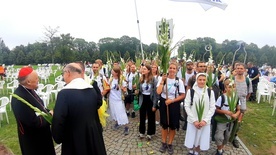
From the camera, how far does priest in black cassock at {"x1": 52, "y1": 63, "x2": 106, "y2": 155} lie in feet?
6.87

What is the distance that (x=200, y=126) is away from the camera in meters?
3.62

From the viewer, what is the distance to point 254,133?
216 inches

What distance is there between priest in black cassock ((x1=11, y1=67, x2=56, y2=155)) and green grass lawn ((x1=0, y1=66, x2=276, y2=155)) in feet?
7.46

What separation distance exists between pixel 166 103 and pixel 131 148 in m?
1.42

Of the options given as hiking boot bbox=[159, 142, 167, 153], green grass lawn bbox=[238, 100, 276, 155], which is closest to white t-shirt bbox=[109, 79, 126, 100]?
hiking boot bbox=[159, 142, 167, 153]

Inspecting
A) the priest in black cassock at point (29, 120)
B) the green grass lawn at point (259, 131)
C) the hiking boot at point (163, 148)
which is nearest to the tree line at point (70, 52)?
the green grass lawn at point (259, 131)

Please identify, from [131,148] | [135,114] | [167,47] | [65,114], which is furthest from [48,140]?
[135,114]

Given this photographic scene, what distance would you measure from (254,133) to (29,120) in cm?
574

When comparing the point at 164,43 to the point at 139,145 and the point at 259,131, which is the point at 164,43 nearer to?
the point at 139,145

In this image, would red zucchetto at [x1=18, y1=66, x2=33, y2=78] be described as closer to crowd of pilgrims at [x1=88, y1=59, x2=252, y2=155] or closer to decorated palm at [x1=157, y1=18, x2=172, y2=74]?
crowd of pilgrims at [x1=88, y1=59, x2=252, y2=155]

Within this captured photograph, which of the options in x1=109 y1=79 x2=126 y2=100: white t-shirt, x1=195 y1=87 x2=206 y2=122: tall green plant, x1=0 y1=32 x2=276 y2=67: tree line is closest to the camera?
x1=195 y1=87 x2=206 y2=122: tall green plant

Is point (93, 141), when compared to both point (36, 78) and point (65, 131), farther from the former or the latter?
point (36, 78)

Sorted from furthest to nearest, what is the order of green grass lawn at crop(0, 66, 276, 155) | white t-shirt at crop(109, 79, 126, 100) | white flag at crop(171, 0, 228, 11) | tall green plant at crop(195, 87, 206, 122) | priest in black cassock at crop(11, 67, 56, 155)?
1. white flag at crop(171, 0, 228, 11)
2. white t-shirt at crop(109, 79, 126, 100)
3. green grass lawn at crop(0, 66, 276, 155)
4. tall green plant at crop(195, 87, 206, 122)
5. priest in black cassock at crop(11, 67, 56, 155)

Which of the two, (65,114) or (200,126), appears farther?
(200,126)
